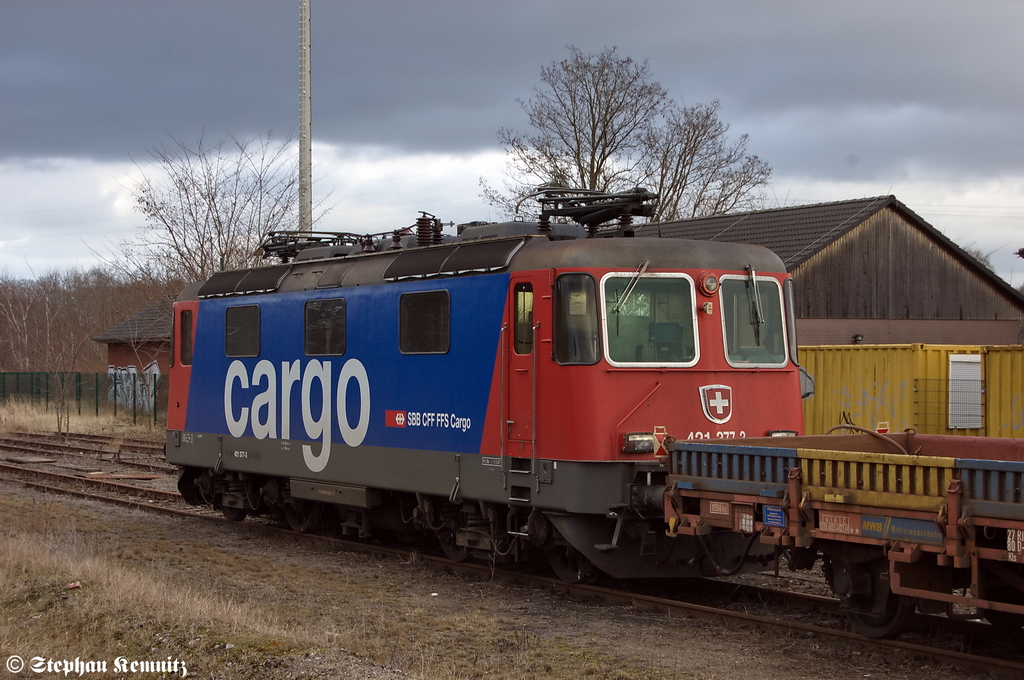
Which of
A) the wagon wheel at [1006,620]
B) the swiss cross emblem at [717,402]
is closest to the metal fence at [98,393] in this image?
the swiss cross emblem at [717,402]

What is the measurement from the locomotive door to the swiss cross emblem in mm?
1477

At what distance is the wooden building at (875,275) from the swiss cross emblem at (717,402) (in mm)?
14805

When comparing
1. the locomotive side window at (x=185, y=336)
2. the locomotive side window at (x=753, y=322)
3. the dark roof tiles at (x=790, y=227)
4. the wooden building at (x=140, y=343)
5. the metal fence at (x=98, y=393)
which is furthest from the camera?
the wooden building at (x=140, y=343)

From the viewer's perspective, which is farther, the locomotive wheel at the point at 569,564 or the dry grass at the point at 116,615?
the locomotive wheel at the point at 569,564

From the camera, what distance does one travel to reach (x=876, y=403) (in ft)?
59.3

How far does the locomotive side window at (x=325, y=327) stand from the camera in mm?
12234

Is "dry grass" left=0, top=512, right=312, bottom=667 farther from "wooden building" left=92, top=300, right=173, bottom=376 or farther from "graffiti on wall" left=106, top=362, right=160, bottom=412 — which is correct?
"wooden building" left=92, top=300, right=173, bottom=376

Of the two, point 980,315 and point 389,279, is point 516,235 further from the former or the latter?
point 980,315

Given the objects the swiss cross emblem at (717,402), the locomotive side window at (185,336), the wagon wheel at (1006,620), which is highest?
the locomotive side window at (185,336)

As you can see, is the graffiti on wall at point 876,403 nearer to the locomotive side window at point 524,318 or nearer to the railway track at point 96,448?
the locomotive side window at point 524,318

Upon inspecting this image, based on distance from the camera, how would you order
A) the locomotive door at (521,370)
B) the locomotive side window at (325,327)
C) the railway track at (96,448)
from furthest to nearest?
the railway track at (96,448) → the locomotive side window at (325,327) → the locomotive door at (521,370)

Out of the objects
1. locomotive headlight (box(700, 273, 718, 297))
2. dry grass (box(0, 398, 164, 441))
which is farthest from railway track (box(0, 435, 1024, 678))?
dry grass (box(0, 398, 164, 441))

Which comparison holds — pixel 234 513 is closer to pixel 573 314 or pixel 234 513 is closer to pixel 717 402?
pixel 573 314

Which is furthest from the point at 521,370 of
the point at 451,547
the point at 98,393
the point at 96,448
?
the point at 98,393
